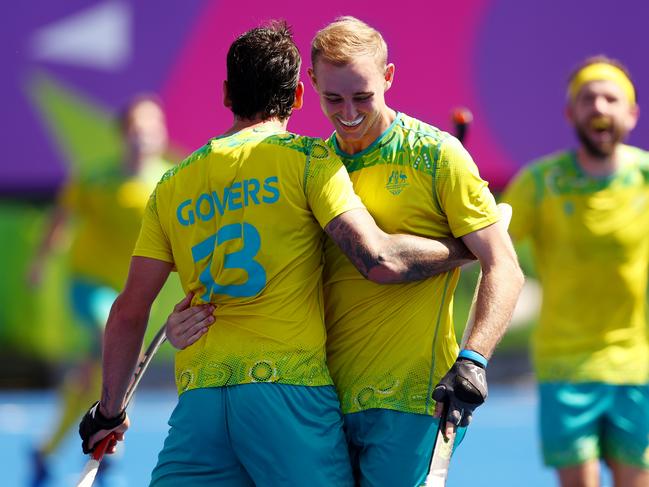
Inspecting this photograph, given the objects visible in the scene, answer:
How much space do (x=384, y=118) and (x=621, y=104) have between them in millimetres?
2523

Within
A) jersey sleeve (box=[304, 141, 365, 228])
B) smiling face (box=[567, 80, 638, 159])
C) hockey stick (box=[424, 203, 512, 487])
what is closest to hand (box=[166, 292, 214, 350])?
jersey sleeve (box=[304, 141, 365, 228])

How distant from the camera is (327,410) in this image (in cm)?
404

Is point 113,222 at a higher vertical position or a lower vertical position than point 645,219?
lower

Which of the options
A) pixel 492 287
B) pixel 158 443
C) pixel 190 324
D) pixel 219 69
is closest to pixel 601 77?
pixel 492 287

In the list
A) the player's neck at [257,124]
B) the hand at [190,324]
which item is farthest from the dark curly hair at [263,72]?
the hand at [190,324]

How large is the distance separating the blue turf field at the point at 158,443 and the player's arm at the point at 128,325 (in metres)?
4.27

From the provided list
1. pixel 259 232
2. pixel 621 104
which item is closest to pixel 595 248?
pixel 621 104

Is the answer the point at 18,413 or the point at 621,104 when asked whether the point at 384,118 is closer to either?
the point at 621,104

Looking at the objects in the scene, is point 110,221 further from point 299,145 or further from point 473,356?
point 473,356

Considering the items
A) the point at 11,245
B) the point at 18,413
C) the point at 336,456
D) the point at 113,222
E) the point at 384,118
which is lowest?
the point at 18,413

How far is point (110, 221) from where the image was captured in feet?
29.6

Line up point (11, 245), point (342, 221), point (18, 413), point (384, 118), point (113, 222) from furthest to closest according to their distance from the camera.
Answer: point (11, 245)
point (18, 413)
point (113, 222)
point (384, 118)
point (342, 221)

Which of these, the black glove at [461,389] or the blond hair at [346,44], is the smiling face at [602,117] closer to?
the blond hair at [346,44]

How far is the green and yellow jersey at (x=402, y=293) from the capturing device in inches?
160
